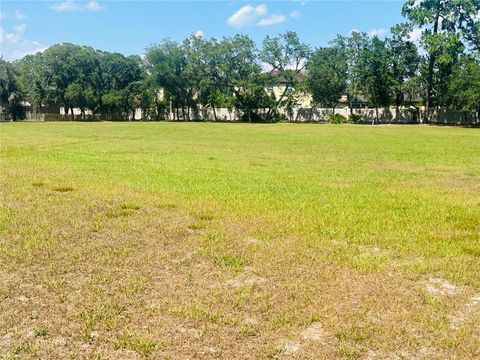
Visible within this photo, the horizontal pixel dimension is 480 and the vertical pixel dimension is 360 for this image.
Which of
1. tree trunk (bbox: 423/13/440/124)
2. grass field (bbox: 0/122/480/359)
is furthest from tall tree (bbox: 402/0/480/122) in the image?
grass field (bbox: 0/122/480/359)

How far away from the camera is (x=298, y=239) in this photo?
211 inches

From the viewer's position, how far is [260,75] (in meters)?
61.8

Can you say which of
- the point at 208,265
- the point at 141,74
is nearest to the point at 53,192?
the point at 208,265

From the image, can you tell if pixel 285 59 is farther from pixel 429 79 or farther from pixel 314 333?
pixel 314 333

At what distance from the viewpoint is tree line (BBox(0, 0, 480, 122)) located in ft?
160

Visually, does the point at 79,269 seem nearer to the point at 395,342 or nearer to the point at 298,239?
the point at 298,239

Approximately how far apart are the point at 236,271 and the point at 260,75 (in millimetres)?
59358

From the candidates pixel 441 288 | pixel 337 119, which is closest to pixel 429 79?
pixel 337 119

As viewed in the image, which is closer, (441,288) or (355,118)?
(441,288)

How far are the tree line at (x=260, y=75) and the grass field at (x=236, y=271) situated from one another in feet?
136

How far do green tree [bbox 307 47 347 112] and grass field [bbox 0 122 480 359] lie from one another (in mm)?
53146

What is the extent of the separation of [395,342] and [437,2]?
173 ft

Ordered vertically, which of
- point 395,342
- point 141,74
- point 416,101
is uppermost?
point 141,74

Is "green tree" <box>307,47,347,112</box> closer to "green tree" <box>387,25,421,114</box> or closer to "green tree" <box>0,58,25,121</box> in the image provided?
"green tree" <box>387,25,421,114</box>
